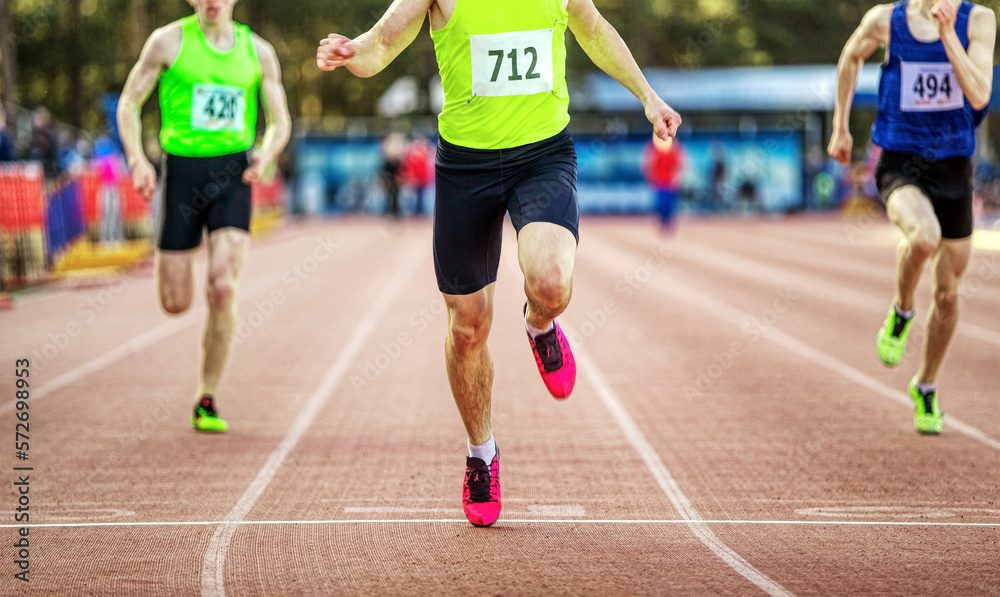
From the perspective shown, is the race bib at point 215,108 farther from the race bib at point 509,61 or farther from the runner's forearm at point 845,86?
the runner's forearm at point 845,86

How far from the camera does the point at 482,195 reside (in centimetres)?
471

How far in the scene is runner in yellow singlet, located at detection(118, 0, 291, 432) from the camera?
6871 mm

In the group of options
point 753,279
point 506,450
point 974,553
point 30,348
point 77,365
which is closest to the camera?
point 974,553

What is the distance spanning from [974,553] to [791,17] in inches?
2438

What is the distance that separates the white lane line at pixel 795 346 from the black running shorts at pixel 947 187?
1.15m

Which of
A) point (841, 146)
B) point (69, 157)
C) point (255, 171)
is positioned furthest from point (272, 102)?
point (69, 157)

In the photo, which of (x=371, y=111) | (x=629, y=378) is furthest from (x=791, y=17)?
(x=629, y=378)

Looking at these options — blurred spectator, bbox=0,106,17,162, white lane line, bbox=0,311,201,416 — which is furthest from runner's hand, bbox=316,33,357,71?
blurred spectator, bbox=0,106,17,162

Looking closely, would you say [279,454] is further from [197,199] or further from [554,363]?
[554,363]

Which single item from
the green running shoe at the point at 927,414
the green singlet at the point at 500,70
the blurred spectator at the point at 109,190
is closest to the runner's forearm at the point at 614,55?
the green singlet at the point at 500,70

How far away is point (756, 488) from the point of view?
5496 mm

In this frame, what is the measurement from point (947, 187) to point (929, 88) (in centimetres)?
53

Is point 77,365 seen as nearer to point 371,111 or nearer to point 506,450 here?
point 506,450

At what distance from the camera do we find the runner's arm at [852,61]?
22.0 feet
